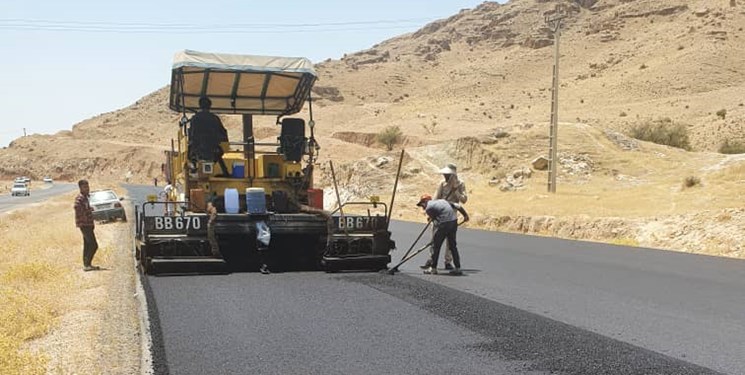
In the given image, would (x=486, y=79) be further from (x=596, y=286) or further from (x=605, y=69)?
(x=596, y=286)

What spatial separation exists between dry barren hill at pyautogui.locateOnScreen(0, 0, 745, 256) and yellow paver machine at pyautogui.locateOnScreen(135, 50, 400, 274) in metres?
9.25

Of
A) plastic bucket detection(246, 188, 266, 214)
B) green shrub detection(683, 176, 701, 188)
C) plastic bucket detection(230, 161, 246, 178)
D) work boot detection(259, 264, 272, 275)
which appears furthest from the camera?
green shrub detection(683, 176, 701, 188)

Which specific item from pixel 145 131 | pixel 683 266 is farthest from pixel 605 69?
pixel 683 266

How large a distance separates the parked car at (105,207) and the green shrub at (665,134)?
3891cm

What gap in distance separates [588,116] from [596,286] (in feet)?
201

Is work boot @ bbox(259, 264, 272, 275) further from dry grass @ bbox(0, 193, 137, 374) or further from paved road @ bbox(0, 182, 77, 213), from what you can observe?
paved road @ bbox(0, 182, 77, 213)

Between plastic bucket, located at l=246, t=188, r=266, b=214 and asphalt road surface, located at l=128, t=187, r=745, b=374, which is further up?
plastic bucket, located at l=246, t=188, r=266, b=214

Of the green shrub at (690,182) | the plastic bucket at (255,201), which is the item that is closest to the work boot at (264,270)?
the plastic bucket at (255,201)

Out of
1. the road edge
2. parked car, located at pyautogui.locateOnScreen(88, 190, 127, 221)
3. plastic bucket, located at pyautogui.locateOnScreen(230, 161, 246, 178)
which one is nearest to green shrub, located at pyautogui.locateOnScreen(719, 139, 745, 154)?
parked car, located at pyautogui.locateOnScreen(88, 190, 127, 221)

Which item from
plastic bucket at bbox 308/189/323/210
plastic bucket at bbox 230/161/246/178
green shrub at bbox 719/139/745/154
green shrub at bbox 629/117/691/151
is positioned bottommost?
plastic bucket at bbox 308/189/323/210

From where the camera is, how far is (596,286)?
10.1 meters

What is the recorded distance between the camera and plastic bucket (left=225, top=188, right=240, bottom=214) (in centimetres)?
1059

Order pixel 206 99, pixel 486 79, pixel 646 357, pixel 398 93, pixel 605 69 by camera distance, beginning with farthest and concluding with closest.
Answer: pixel 398 93 → pixel 486 79 → pixel 605 69 → pixel 206 99 → pixel 646 357

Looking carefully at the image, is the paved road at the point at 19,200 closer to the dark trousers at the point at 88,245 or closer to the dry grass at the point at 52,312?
the dry grass at the point at 52,312
